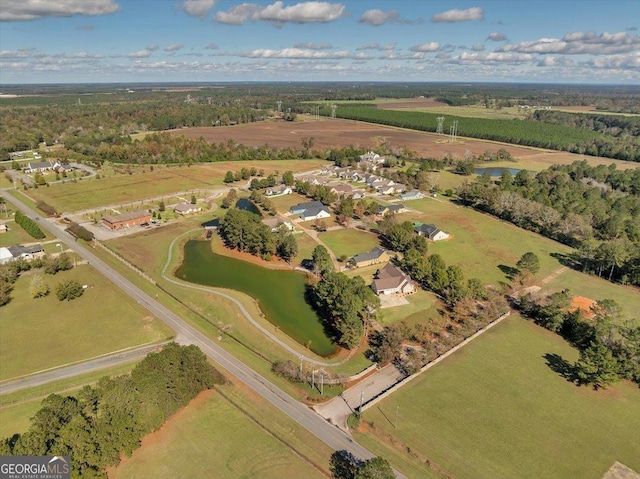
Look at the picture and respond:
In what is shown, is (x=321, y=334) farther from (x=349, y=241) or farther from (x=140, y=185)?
(x=140, y=185)

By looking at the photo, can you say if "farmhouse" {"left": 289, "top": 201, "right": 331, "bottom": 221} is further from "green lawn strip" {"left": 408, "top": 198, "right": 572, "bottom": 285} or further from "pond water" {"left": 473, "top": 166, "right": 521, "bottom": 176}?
"pond water" {"left": 473, "top": 166, "right": 521, "bottom": 176}

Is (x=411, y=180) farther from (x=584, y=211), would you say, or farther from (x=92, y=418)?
(x=92, y=418)

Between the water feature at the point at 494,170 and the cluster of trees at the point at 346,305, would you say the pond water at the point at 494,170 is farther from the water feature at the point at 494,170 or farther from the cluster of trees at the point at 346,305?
the cluster of trees at the point at 346,305

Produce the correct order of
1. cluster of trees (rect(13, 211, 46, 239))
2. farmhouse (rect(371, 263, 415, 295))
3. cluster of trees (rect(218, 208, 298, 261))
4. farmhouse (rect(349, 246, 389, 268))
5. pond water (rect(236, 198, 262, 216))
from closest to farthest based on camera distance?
farmhouse (rect(371, 263, 415, 295)) < farmhouse (rect(349, 246, 389, 268)) < cluster of trees (rect(218, 208, 298, 261)) < cluster of trees (rect(13, 211, 46, 239)) < pond water (rect(236, 198, 262, 216))

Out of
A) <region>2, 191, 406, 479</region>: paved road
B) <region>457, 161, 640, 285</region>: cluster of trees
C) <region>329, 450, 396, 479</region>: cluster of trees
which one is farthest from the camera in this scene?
<region>457, 161, 640, 285</region>: cluster of trees

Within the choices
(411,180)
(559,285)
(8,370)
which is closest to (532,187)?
(411,180)

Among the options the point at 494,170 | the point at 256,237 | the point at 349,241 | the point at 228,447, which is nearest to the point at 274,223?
the point at 256,237

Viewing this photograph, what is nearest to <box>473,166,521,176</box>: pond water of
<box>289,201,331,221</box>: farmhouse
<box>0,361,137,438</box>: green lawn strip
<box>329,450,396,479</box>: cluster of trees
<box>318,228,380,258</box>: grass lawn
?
<box>289,201,331,221</box>: farmhouse

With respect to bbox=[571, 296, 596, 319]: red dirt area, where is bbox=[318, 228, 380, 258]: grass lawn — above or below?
above
